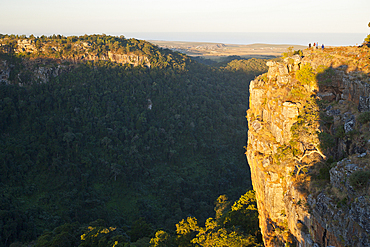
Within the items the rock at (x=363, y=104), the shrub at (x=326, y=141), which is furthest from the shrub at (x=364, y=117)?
the shrub at (x=326, y=141)

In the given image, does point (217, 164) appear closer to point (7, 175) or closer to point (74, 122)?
point (74, 122)

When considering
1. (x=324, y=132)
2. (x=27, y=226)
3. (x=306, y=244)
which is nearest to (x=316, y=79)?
(x=324, y=132)

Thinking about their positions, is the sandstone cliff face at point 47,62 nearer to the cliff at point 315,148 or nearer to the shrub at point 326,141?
the cliff at point 315,148

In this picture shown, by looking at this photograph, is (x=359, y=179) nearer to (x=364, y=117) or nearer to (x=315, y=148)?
(x=364, y=117)

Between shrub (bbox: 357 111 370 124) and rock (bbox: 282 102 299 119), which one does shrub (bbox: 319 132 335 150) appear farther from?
rock (bbox: 282 102 299 119)

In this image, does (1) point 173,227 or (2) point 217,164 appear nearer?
(1) point 173,227

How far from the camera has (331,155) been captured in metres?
22.0

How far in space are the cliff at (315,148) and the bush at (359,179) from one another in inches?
1.7

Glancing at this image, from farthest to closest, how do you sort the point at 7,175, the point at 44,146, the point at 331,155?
the point at 44,146, the point at 7,175, the point at 331,155

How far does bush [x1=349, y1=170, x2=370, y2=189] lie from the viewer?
49.1 ft

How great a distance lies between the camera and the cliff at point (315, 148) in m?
16.0

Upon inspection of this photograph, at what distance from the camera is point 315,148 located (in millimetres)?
23469

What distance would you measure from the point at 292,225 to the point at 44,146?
6570 centimetres

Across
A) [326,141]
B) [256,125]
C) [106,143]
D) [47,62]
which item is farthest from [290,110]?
[47,62]
